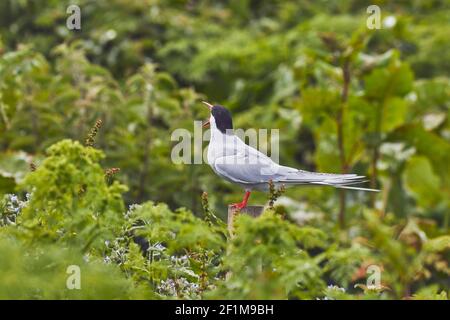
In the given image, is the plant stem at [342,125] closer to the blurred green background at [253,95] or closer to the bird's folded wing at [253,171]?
the blurred green background at [253,95]

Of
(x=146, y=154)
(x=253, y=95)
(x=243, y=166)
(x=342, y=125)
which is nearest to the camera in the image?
(x=243, y=166)

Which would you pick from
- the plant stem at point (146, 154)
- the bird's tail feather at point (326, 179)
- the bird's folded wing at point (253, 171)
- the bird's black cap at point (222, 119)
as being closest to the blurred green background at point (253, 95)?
the plant stem at point (146, 154)

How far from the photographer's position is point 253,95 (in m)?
8.85

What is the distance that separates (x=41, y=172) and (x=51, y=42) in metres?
6.36

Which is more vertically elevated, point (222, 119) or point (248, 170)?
point (222, 119)

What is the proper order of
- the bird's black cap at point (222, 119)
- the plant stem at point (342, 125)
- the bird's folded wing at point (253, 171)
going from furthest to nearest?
1. the plant stem at point (342, 125)
2. the bird's black cap at point (222, 119)
3. the bird's folded wing at point (253, 171)

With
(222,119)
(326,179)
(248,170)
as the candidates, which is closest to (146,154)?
(222,119)

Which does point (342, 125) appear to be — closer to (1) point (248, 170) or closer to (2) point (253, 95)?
(2) point (253, 95)

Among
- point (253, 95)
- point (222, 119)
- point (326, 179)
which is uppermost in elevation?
point (253, 95)

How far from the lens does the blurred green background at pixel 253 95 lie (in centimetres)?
645

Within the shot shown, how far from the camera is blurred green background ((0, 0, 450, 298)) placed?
6.45 metres

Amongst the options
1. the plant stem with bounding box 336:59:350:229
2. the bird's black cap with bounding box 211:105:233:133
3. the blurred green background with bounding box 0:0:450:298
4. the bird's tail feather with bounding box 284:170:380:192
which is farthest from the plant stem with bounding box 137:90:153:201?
the bird's tail feather with bounding box 284:170:380:192

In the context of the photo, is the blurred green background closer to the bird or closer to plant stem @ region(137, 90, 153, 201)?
plant stem @ region(137, 90, 153, 201)
